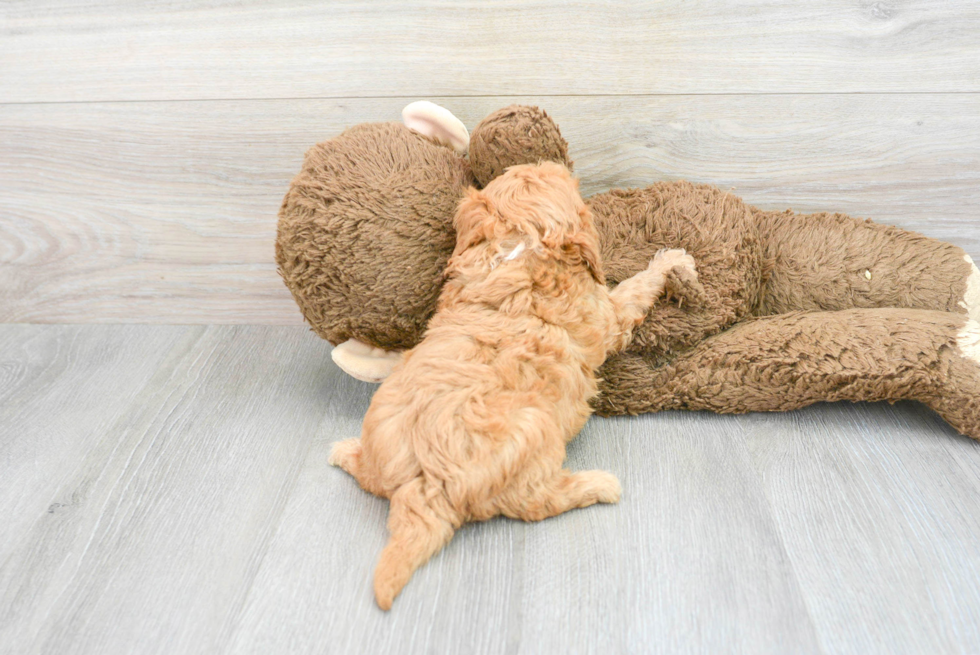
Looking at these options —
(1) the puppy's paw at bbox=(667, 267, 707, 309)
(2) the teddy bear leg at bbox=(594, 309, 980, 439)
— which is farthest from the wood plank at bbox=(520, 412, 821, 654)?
(1) the puppy's paw at bbox=(667, 267, 707, 309)

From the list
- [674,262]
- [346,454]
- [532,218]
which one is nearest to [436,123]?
[532,218]

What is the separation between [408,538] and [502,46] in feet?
3.04

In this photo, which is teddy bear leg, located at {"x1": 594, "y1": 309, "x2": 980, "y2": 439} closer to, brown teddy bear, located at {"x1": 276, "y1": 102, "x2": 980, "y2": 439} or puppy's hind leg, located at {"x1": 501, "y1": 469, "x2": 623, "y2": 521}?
brown teddy bear, located at {"x1": 276, "y1": 102, "x2": 980, "y2": 439}

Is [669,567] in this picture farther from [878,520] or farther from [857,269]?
[857,269]

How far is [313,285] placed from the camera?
1.21 metres

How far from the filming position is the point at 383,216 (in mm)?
1162

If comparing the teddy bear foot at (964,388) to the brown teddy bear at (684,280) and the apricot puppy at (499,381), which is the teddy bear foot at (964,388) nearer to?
Answer: the brown teddy bear at (684,280)

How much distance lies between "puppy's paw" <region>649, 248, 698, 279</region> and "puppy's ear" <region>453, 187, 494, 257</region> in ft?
1.09

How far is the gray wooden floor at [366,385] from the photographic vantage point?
90cm

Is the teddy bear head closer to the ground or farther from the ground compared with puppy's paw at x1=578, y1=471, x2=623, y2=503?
farther from the ground

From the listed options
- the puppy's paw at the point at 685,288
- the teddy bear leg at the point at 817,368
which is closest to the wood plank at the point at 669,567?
the teddy bear leg at the point at 817,368

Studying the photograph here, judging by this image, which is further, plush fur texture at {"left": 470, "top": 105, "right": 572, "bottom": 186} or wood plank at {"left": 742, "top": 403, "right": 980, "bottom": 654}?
plush fur texture at {"left": 470, "top": 105, "right": 572, "bottom": 186}

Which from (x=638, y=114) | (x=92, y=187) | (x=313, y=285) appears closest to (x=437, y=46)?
(x=638, y=114)

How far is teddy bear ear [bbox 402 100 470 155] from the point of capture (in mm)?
1271
